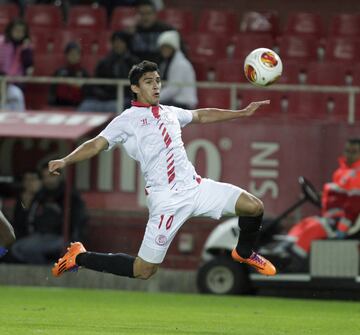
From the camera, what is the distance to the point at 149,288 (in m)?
20.5

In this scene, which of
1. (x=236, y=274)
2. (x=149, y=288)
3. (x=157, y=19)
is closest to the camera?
(x=236, y=274)

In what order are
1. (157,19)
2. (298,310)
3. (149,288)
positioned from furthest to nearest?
1. (157,19)
2. (149,288)
3. (298,310)

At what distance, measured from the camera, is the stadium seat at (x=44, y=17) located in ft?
77.7

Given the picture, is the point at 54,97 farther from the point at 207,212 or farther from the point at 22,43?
the point at 207,212

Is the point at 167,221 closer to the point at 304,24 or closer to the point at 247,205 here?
the point at 247,205

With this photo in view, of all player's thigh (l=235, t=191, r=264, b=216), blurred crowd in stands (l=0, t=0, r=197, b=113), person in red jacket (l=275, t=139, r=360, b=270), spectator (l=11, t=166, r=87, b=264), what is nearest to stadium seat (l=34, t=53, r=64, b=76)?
blurred crowd in stands (l=0, t=0, r=197, b=113)

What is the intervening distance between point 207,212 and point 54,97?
8.54 metres

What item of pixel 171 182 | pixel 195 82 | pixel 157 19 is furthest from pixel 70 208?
pixel 171 182

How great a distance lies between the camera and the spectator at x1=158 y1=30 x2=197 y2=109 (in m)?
20.2

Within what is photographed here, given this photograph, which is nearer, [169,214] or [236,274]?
[169,214]

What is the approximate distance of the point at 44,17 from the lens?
78.2 feet

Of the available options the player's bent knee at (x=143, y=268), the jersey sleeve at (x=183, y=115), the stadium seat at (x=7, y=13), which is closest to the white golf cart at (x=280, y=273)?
the jersey sleeve at (x=183, y=115)

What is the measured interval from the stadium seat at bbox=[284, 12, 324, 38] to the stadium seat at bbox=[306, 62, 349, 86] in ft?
5.05

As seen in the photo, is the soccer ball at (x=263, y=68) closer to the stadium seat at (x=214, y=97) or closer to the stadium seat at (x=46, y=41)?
the stadium seat at (x=214, y=97)
